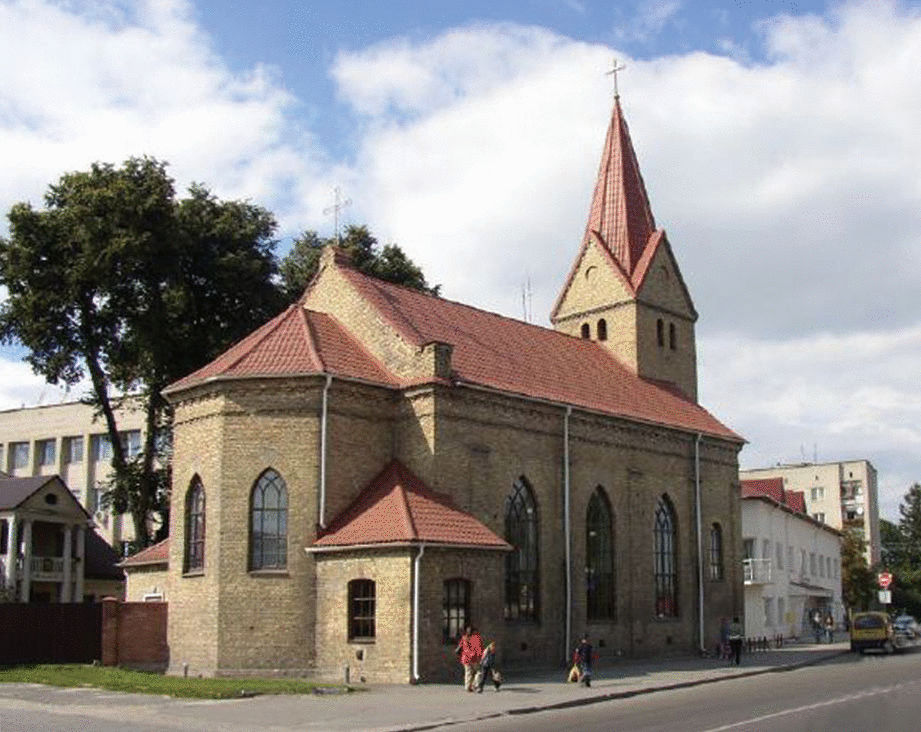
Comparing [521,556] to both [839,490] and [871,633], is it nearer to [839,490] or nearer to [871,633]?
[871,633]

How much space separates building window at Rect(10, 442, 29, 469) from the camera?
256 ft

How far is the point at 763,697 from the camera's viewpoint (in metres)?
23.4

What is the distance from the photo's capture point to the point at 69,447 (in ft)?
250

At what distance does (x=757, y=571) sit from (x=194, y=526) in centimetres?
3368

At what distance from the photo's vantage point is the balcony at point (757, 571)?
54219mm

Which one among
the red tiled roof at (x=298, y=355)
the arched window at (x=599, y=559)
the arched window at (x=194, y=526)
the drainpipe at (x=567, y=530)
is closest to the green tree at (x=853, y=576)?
the arched window at (x=599, y=559)

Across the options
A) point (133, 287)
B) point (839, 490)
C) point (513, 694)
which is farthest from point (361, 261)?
point (839, 490)

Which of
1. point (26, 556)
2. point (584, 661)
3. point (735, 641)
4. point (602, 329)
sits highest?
point (602, 329)

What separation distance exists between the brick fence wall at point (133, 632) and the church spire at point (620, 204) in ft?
77.2

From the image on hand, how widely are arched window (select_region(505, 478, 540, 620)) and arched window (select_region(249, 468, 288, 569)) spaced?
22.4 feet

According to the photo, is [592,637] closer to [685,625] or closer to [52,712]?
[685,625]

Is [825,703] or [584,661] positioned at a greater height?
[584,661]

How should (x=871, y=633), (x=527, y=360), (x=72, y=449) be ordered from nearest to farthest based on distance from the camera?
1. (x=527, y=360)
2. (x=871, y=633)
3. (x=72, y=449)

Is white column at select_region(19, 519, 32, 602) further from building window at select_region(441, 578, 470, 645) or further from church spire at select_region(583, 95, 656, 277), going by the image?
church spire at select_region(583, 95, 656, 277)
